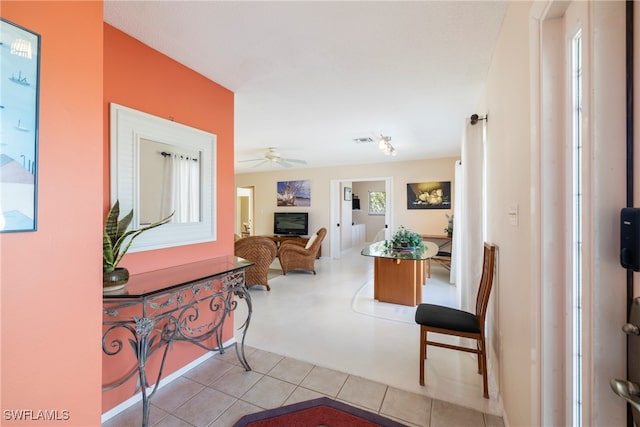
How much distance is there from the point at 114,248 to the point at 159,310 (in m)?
0.63

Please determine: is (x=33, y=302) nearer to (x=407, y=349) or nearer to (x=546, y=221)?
(x=546, y=221)

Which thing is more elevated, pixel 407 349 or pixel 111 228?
pixel 111 228

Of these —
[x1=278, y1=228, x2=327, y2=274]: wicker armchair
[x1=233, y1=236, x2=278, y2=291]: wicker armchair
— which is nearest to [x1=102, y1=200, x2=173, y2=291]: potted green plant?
[x1=233, y1=236, x2=278, y2=291]: wicker armchair

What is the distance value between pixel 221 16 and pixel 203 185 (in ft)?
3.97

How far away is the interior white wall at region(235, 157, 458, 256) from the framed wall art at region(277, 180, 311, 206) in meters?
0.11

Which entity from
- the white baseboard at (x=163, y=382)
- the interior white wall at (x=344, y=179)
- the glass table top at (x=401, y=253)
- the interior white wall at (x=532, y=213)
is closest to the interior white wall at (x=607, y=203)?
the interior white wall at (x=532, y=213)

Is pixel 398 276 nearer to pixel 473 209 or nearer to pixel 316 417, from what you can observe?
pixel 473 209

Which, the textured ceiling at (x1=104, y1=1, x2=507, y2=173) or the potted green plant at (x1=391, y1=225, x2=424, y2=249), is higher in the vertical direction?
the textured ceiling at (x1=104, y1=1, x2=507, y2=173)

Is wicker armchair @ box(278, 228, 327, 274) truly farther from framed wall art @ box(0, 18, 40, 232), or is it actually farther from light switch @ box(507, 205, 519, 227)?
framed wall art @ box(0, 18, 40, 232)

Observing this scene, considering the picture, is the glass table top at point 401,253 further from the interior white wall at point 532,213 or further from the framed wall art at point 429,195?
the framed wall art at point 429,195

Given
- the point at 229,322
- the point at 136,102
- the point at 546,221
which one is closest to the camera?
the point at 546,221

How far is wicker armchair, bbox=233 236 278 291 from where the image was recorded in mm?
3963

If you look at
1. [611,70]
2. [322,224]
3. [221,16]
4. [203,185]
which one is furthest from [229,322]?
[322,224]

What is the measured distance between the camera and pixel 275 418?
156 centimetres
